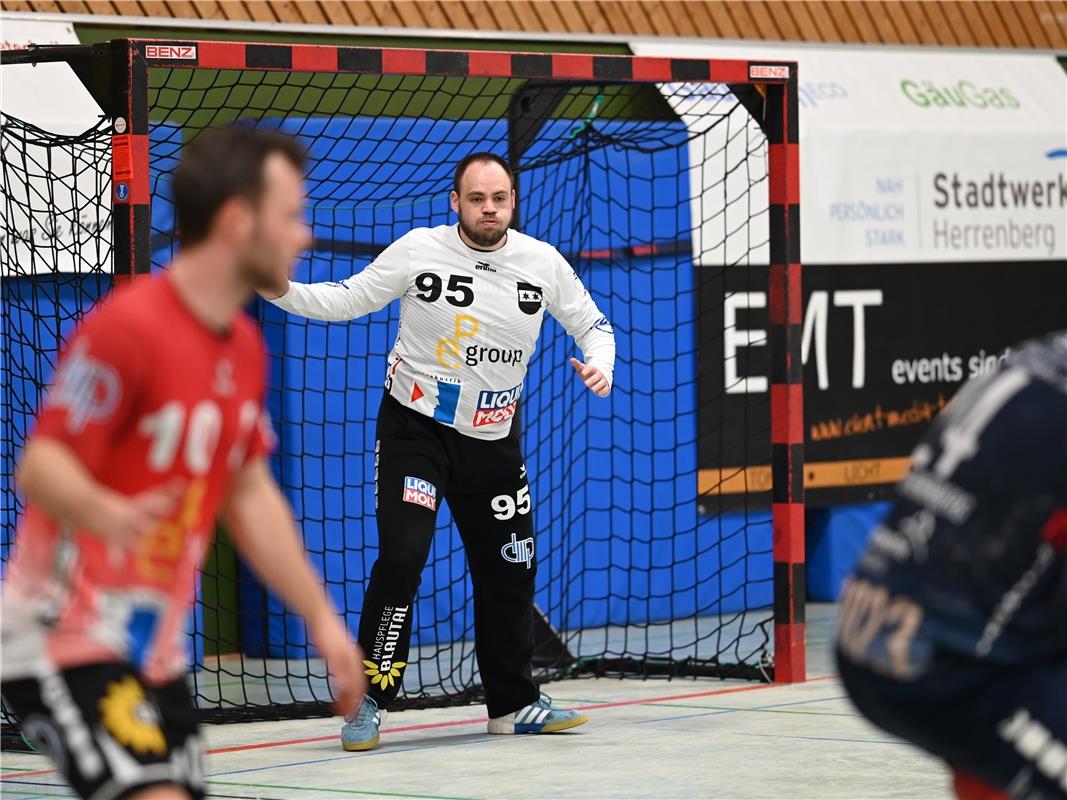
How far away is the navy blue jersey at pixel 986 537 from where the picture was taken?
3.04 metres

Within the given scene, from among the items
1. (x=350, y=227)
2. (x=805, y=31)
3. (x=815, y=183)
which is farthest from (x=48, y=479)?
(x=805, y=31)

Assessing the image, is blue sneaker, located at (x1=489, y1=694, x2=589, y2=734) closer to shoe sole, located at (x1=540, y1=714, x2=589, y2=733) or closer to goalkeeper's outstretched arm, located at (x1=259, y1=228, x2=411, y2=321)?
shoe sole, located at (x1=540, y1=714, x2=589, y2=733)

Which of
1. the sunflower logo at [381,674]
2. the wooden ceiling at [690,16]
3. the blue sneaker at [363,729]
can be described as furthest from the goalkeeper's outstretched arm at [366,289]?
the wooden ceiling at [690,16]

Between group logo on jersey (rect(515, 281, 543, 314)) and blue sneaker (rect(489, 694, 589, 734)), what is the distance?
1478 millimetres

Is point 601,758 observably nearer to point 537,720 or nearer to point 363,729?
point 537,720

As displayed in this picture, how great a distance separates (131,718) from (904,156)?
29.8 feet

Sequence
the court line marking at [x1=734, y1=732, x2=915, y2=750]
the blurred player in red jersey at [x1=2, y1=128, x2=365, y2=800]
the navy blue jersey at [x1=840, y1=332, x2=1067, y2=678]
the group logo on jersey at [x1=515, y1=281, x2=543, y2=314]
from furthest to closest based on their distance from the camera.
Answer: the group logo on jersey at [x1=515, y1=281, x2=543, y2=314] < the court line marking at [x1=734, y1=732, x2=915, y2=750] < the blurred player in red jersey at [x1=2, y1=128, x2=365, y2=800] < the navy blue jersey at [x1=840, y1=332, x2=1067, y2=678]

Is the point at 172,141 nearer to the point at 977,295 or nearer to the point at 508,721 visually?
the point at 508,721

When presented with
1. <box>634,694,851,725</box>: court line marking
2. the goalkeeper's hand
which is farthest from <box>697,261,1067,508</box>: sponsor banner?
the goalkeeper's hand

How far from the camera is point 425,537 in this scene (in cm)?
701

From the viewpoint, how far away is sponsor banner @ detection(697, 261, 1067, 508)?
10867mm

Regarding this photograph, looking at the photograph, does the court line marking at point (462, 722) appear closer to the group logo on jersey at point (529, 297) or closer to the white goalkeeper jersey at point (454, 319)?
the white goalkeeper jersey at point (454, 319)

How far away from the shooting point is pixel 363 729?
6996 mm

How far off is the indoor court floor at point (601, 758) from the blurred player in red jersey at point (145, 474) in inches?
107
